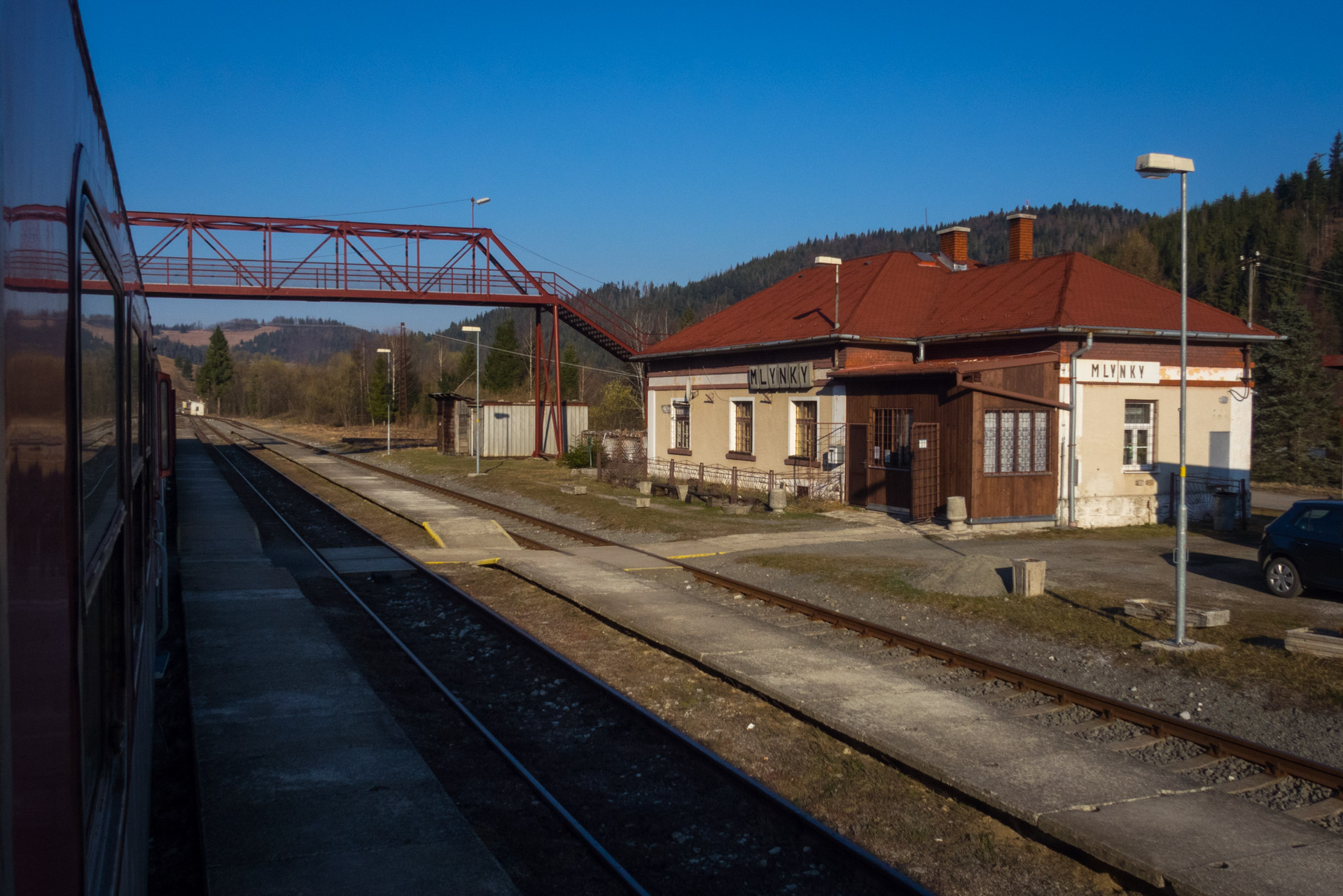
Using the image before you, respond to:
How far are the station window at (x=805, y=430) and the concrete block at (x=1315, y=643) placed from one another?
51.2ft

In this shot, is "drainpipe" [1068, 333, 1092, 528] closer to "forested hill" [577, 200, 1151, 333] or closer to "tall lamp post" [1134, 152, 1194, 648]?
"tall lamp post" [1134, 152, 1194, 648]

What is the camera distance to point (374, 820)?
20.1 feet

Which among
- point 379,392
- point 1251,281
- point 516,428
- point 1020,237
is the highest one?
point 1251,281

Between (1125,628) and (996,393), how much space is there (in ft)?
31.6

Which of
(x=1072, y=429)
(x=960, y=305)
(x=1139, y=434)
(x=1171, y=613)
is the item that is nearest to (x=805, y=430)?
(x=960, y=305)

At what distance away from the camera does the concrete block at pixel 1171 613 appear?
11539 millimetres

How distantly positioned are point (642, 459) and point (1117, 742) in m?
26.8

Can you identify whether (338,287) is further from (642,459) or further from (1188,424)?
(1188,424)

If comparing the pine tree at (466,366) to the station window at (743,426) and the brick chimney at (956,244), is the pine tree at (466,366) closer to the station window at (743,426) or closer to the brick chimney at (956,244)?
the brick chimney at (956,244)

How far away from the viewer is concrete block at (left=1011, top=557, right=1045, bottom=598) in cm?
1363

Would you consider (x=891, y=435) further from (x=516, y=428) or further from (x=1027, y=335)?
(x=516, y=428)

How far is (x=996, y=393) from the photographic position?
67.6 ft

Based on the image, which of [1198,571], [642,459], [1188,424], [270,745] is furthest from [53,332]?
[642,459]

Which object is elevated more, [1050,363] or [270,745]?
[1050,363]
